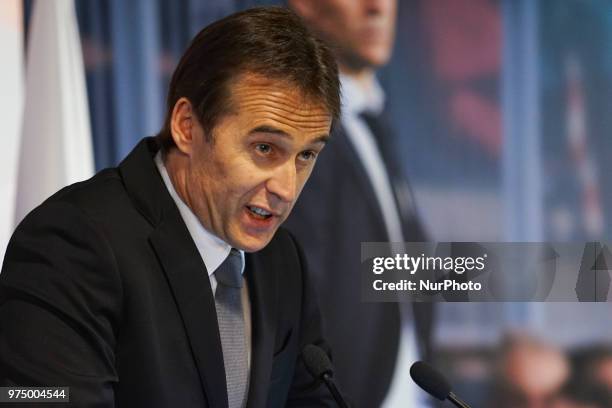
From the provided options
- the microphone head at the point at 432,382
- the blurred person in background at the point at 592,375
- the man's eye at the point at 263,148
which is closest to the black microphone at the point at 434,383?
the microphone head at the point at 432,382

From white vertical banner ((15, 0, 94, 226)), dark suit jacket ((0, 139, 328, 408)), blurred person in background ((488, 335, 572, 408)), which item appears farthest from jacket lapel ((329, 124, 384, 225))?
dark suit jacket ((0, 139, 328, 408))

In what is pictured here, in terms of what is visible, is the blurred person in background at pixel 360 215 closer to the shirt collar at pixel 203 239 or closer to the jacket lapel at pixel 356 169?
the jacket lapel at pixel 356 169

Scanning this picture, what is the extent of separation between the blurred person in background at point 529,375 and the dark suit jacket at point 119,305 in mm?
1626

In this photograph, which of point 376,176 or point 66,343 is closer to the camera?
point 66,343

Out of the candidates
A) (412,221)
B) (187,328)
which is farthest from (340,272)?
(187,328)

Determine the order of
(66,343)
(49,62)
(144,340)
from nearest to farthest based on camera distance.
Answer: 1. (66,343)
2. (144,340)
3. (49,62)

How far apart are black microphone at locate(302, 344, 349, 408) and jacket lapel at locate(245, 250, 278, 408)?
0.11 metres

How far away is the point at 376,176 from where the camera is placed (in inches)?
131

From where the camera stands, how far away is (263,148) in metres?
1.70

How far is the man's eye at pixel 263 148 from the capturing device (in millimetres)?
1697

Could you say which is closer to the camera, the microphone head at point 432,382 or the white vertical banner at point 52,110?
the microphone head at point 432,382

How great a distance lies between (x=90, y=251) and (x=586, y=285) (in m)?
2.25

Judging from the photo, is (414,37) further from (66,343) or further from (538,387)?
(66,343)

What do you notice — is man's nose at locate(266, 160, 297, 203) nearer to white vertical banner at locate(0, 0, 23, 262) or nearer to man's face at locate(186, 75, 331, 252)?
man's face at locate(186, 75, 331, 252)
